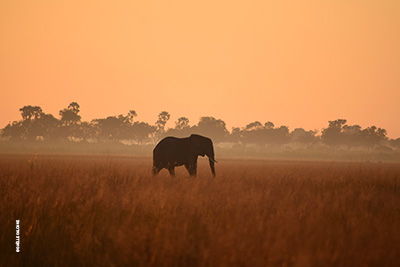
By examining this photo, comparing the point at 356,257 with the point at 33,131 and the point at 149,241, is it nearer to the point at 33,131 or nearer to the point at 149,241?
the point at 149,241

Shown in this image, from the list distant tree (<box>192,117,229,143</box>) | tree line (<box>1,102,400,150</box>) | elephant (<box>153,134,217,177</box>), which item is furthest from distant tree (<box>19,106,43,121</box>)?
elephant (<box>153,134,217,177</box>)

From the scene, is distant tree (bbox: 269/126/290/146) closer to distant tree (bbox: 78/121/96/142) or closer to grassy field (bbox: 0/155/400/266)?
distant tree (bbox: 78/121/96/142)

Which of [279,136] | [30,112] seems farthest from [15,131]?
[279,136]

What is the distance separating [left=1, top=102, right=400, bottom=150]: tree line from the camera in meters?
86.8

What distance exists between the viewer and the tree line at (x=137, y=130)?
86.8 m

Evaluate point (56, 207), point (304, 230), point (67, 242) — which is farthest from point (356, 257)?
point (56, 207)

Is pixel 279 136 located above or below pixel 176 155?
above

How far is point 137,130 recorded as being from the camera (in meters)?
105

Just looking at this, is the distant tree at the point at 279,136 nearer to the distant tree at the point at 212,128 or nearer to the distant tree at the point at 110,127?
the distant tree at the point at 212,128

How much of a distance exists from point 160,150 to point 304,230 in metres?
10.3

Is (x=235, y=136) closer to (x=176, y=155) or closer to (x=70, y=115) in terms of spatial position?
(x=70, y=115)

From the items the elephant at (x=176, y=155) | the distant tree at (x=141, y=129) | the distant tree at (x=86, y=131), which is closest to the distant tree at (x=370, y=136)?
the distant tree at (x=141, y=129)

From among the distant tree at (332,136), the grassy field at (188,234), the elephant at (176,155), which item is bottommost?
the grassy field at (188,234)

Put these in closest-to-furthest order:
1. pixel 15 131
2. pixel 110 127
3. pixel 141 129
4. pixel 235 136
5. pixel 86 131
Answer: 1. pixel 15 131
2. pixel 86 131
3. pixel 110 127
4. pixel 141 129
5. pixel 235 136
